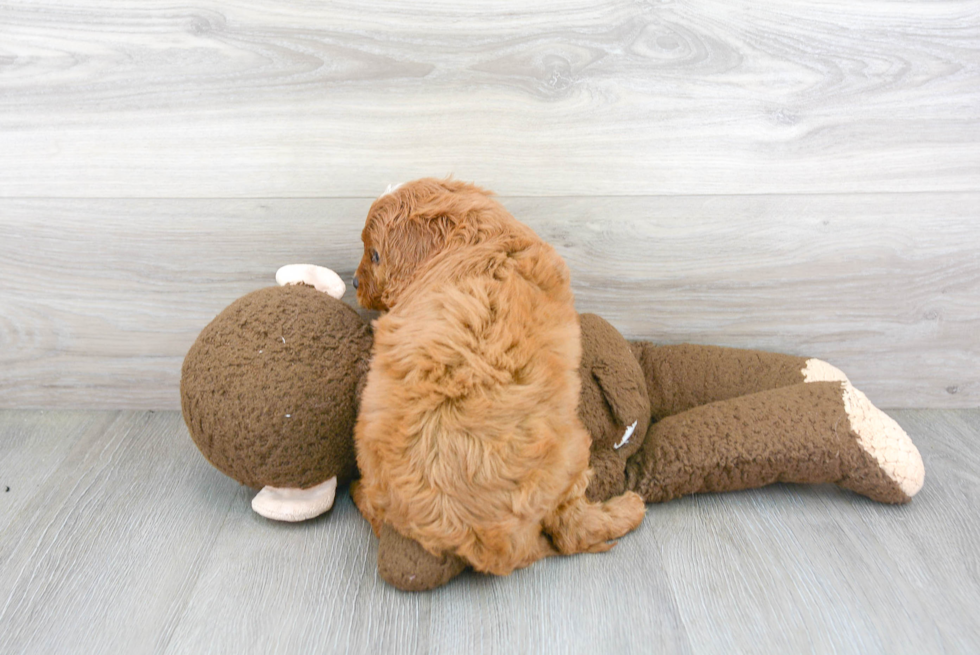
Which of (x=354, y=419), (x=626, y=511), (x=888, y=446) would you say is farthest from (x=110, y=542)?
(x=888, y=446)

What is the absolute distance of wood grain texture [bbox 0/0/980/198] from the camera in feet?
3.02

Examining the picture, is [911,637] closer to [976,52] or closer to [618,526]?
[618,526]

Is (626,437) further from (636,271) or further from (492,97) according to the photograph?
(492,97)

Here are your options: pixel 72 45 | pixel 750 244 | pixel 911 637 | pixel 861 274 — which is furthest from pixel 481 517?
pixel 72 45

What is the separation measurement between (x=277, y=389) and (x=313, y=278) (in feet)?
0.68

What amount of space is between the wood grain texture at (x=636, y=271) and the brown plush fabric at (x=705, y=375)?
2.8 inches

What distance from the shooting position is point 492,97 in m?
0.94

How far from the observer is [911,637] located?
0.68 metres

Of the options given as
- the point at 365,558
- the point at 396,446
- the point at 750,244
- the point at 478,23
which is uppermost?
the point at 478,23

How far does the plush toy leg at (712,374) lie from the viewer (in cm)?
99

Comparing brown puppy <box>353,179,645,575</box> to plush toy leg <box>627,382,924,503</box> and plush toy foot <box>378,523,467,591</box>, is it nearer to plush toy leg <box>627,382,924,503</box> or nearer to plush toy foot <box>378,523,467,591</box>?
plush toy foot <box>378,523,467,591</box>

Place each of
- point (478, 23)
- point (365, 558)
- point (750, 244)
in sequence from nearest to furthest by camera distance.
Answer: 1. point (365, 558)
2. point (478, 23)
3. point (750, 244)

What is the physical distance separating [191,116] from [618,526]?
86 centimetres

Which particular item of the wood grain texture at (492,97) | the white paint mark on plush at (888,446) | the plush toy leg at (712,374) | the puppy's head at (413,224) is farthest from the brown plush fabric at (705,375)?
the puppy's head at (413,224)
